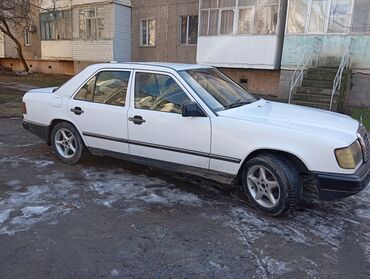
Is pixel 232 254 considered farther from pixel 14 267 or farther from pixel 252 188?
pixel 14 267

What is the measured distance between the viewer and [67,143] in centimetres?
534

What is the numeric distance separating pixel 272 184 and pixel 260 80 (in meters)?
11.6

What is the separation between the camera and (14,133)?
291 inches

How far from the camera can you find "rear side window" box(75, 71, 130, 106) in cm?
468

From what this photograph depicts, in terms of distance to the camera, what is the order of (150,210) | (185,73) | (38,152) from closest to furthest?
(150,210) < (185,73) < (38,152)

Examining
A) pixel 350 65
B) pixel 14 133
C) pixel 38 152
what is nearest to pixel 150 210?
pixel 38 152

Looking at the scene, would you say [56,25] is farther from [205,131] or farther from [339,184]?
[339,184]

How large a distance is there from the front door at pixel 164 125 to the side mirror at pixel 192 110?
62mm

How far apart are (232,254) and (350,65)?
1043 centimetres

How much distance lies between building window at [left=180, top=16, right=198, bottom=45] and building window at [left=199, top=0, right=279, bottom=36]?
1.87m

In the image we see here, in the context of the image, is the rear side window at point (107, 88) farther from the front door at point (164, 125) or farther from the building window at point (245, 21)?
the building window at point (245, 21)

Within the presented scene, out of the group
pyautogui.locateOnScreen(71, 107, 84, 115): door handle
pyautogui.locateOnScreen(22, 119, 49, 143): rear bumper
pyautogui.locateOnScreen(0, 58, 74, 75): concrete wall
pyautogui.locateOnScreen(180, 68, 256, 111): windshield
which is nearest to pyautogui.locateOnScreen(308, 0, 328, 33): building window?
pyautogui.locateOnScreen(180, 68, 256, 111): windshield

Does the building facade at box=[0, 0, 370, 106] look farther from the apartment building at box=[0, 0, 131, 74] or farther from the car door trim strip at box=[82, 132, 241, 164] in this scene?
the car door trim strip at box=[82, 132, 241, 164]

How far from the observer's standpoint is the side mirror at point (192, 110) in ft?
12.8
